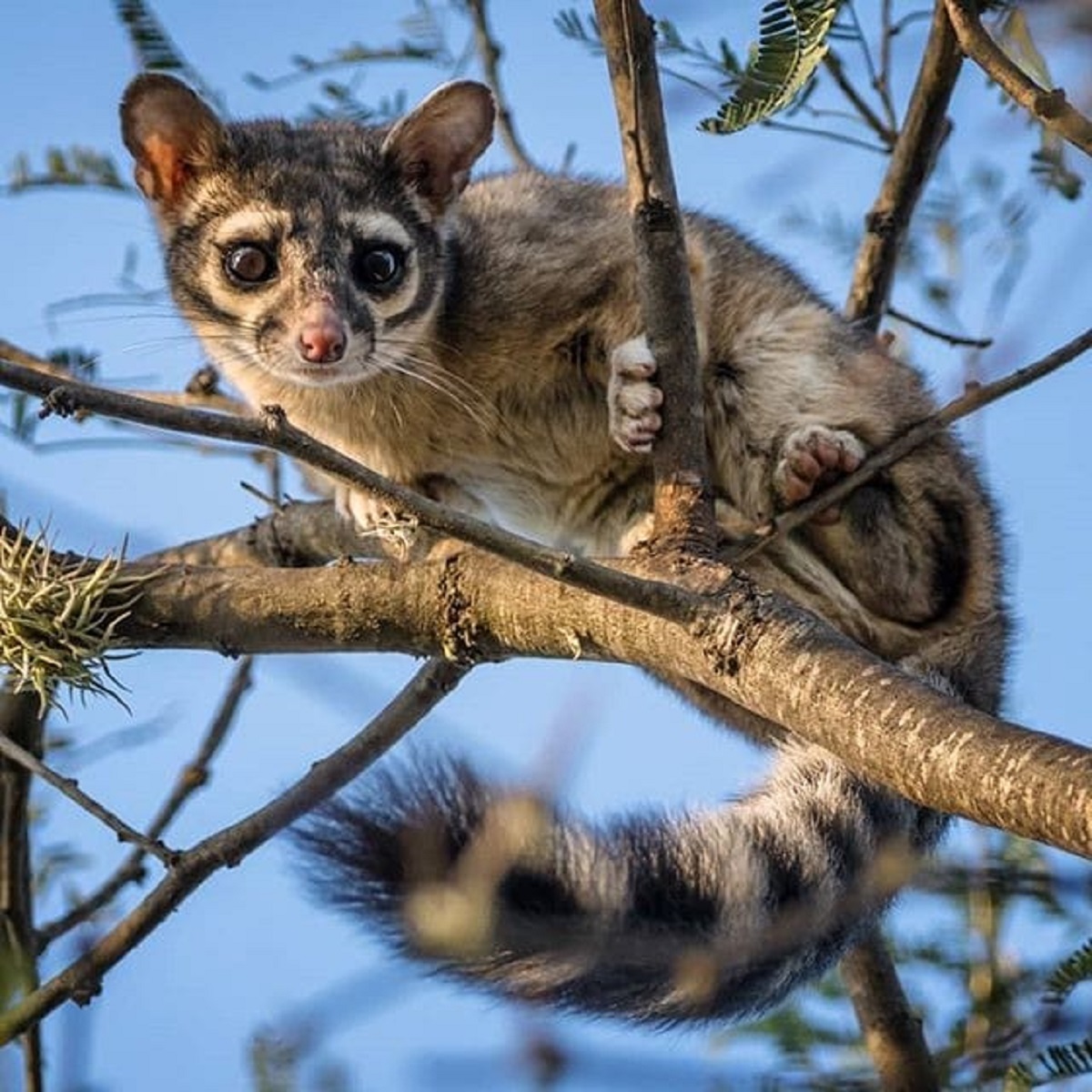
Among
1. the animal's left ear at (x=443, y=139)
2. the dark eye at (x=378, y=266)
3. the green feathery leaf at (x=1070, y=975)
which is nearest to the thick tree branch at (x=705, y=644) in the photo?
the green feathery leaf at (x=1070, y=975)

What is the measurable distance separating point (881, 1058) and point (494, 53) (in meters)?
2.89

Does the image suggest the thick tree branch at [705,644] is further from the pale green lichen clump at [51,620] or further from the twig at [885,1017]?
the twig at [885,1017]

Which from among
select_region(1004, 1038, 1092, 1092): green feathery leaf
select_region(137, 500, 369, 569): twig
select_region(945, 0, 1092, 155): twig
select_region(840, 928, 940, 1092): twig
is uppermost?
select_region(137, 500, 369, 569): twig

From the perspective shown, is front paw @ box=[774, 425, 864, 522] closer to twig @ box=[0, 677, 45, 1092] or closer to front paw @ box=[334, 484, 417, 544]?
front paw @ box=[334, 484, 417, 544]

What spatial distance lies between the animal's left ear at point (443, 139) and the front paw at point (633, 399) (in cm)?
92

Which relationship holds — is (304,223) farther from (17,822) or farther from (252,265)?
(17,822)

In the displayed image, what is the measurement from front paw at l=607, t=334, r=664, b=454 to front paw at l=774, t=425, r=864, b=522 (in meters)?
0.41

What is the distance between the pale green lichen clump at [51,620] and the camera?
3758 mm

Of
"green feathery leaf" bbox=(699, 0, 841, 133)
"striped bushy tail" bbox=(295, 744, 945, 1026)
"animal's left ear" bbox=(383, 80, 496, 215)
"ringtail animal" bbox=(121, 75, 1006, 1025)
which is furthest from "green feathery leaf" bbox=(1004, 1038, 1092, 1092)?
"animal's left ear" bbox=(383, 80, 496, 215)

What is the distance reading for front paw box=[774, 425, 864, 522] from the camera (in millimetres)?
4582

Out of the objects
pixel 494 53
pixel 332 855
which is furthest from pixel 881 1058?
pixel 494 53

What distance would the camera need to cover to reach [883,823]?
3842 millimetres

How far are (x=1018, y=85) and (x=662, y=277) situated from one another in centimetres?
83

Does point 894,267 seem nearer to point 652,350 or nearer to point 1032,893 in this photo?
point 652,350
